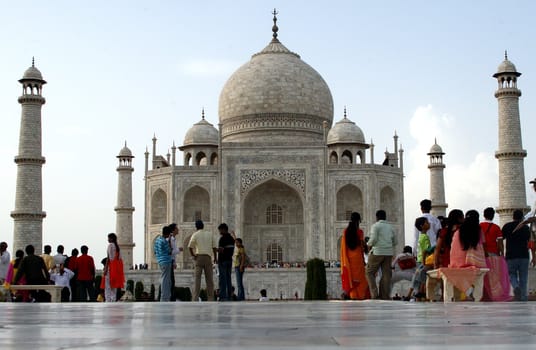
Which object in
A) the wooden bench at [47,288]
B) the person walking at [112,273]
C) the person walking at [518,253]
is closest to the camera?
the person walking at [518,253]

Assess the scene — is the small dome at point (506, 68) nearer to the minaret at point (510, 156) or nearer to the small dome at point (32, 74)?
the minaret at point (510, 156)

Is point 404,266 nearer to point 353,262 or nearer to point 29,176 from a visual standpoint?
point 353,262

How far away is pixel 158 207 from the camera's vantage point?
94.7ft

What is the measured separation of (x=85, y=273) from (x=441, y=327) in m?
8.69

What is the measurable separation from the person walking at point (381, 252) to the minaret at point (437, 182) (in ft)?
71.5

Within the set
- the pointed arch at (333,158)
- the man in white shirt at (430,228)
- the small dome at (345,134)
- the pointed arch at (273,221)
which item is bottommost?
the man in white shirt at (430,228)

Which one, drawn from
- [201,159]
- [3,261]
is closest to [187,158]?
[201,159]

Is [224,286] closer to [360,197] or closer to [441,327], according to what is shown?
[441,327]

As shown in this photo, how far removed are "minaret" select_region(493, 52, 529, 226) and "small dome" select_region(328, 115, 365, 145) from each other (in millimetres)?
6060

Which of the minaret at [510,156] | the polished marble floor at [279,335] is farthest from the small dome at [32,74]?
the polished marble floor at [279,335]

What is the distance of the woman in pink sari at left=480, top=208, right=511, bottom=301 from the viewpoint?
299 inches

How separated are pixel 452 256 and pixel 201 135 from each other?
23607 millimetres

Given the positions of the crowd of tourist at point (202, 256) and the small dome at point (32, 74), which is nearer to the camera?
the crowd of tourist at point (202, 256)

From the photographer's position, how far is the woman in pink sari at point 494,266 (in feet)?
25.0
